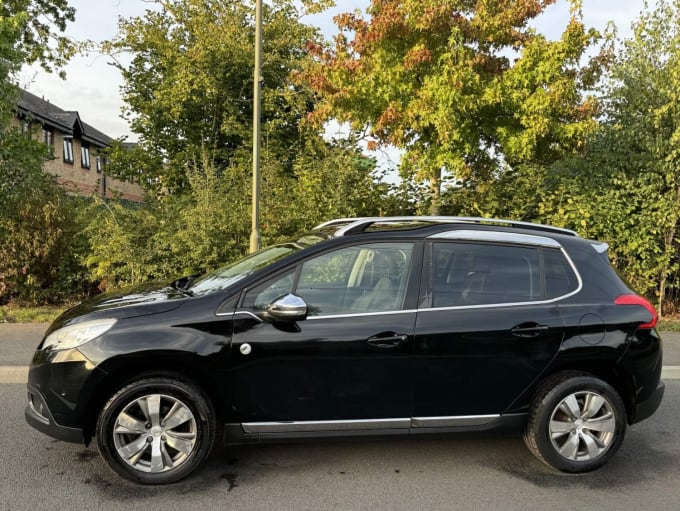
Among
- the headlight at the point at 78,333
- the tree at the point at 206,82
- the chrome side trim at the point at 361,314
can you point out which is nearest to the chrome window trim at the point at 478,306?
the chrome side trim at the point at 361,314

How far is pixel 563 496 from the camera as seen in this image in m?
3.38

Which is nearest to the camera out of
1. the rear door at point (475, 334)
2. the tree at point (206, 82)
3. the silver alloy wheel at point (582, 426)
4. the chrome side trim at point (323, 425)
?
the chrome side trim at point (323, 425)

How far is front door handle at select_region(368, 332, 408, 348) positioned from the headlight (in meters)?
1.62

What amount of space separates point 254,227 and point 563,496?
5829mm

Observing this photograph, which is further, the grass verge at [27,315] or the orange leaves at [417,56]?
the orange leaves at [417,56]

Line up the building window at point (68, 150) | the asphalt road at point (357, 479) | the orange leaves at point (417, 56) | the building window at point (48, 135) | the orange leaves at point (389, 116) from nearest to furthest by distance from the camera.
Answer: the asphalt road at point (357, 479) < the orange leaves at point (417, 56) < the orange leaves at point (389, 116) < the building window at point (48, 135) < the building window at point (68, 150)

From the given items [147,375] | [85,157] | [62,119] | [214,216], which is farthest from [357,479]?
[85,157]

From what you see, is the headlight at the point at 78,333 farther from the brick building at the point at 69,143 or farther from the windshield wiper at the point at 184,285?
the brick building at the point at 69,143

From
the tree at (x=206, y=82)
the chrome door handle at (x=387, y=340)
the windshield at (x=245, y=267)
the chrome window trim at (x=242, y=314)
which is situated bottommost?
the chrome door handle at (x=387, y=340)

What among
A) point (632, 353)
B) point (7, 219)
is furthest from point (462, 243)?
point (7, 219)

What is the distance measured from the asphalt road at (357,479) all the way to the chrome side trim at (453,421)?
0.37 feet

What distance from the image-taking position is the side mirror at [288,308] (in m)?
3.33

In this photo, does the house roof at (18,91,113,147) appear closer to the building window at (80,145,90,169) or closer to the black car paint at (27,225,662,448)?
the building window at (80,145,90,169)

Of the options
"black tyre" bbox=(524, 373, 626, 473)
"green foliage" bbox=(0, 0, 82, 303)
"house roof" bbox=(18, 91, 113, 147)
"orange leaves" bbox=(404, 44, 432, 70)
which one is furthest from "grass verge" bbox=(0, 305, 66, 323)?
"house roof" bbox=(18, 91, 113, 147)
